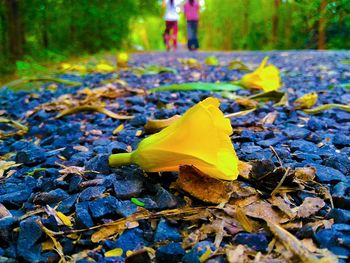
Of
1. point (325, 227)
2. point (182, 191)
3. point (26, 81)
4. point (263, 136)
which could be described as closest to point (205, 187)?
point (182, 191)

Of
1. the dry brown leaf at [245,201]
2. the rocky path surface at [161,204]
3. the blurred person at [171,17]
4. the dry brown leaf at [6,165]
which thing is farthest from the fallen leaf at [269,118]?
the blurred person at [171,17]

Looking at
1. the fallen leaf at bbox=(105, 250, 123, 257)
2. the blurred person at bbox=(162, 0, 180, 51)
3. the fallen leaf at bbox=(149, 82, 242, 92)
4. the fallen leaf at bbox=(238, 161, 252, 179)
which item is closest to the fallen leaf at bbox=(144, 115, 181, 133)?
the fallen leaf at bbox=(238, 161, 252, 179)

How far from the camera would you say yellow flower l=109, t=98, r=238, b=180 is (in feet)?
3.60

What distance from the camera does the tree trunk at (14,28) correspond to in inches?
199

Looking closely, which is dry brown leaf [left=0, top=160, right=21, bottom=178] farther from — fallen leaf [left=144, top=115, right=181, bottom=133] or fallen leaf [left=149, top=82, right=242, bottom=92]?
fallen leaf [left=149, top=82, right=242, bottom=92]

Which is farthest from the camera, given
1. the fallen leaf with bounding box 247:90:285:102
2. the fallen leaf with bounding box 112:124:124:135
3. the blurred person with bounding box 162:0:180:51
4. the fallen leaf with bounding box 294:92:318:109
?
the blurred person with bounding box 162:0:180:51

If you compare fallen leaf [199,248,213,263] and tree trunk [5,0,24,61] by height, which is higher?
tree trunk [5,0,24,61]

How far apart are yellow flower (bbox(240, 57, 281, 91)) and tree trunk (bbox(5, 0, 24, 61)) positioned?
10.8 ft

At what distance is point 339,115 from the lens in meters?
2.17

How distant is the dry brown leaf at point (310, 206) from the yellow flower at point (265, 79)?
5.58 ft

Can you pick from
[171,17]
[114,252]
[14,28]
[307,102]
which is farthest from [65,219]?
[171,17]

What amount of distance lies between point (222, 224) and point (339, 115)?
4.41 feet

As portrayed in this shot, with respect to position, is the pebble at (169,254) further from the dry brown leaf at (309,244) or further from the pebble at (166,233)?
the dry brown leaf at (309,244)

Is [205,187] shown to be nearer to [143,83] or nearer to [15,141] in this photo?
[15,141]
